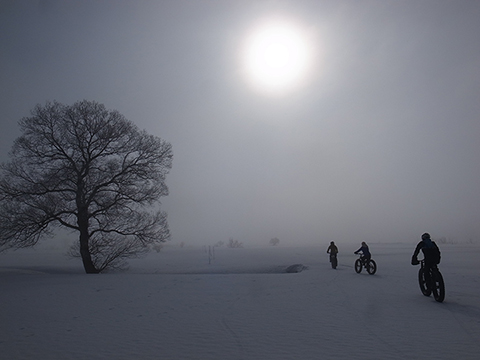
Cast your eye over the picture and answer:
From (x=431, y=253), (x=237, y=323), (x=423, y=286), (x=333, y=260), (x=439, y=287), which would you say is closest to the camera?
(x=237, y=323)

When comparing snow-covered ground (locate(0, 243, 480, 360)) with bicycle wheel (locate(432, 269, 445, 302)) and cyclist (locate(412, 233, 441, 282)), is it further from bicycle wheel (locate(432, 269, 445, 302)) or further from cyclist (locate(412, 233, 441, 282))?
cyclist (locate(412, 233, 441, 282))

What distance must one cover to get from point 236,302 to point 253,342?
4.13 metres

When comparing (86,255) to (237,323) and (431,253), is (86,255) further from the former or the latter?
(431,253)

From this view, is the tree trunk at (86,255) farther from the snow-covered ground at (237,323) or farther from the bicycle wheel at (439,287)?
the bicycle wheel at (439,287)

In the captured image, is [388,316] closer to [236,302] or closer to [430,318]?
[430,318]

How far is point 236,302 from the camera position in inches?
402

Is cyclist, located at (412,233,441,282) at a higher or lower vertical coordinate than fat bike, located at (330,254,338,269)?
higher

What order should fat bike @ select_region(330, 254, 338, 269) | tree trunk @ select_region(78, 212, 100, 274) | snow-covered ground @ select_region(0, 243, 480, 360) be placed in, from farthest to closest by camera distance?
1. fat bike @ select_region(330, 254, 338, 269)
2. tree trunk @ select_region(78, 212, 100, 274)
3. snow-covered ground @ select_region(0, 243, 480, 360)

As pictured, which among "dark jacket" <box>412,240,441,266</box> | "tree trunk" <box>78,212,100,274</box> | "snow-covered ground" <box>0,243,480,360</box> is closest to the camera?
"snow-covered ground" <box>0,243,480,360</box>

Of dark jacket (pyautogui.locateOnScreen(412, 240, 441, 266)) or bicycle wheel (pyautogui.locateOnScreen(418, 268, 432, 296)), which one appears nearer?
dark jacket (pyautogui.locateOnScreen(412, 240, 441, 266))

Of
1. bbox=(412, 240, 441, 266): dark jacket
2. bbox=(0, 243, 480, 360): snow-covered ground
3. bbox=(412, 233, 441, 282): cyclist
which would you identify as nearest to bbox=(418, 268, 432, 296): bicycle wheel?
bbox=(0, 243, 480, 360): snow-covered ground

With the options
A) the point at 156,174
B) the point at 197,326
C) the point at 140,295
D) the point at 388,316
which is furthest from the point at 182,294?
the point at 156,174

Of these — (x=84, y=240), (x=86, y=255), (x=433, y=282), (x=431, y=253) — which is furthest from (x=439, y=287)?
(x=86, y=255)

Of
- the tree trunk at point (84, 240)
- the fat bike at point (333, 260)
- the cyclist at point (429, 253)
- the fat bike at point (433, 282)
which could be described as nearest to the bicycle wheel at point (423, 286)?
the fat bike at point (433, 282)
